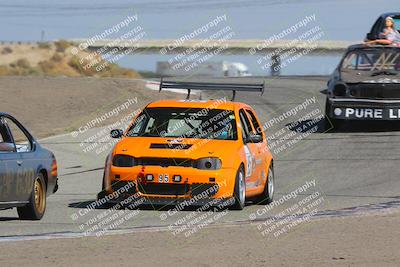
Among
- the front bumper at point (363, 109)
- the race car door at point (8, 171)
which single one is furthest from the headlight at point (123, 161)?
the front bumper at point (363, 109)

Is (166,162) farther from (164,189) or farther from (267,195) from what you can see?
(267,195)

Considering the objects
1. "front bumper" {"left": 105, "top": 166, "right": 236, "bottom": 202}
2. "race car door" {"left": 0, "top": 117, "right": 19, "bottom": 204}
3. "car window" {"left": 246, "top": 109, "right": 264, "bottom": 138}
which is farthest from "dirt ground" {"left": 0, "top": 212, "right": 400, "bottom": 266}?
"car window" {"left": 246, "top": 109, "right": 264, "bottom": 138}

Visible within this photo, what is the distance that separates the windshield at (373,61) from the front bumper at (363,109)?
76 centimetres

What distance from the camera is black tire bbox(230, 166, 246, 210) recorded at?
12828 millimetres

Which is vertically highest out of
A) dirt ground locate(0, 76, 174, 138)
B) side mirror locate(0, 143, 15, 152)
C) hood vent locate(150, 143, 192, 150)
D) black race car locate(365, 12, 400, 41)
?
side mirror locate(0, 143, 15, 152)

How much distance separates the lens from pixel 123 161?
42.2 feet

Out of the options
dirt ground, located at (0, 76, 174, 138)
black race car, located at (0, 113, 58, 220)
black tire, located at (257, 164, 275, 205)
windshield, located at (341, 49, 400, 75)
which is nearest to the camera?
black race car, located at (0, 113, 58, 220)

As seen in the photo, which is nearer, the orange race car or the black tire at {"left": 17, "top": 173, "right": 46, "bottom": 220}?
the black tire at {"left": 17, "top": 173, "right": 46, "bottom": 220}

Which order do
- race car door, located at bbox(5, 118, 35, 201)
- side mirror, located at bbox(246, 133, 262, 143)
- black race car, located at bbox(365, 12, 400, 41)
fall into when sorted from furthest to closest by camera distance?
black race car, located at bbox(365, 12, 400, 41) < side mirror, located at bbox(246, 133, 262, 143) < race car door, located at bbox(5, 118, 35, 201)

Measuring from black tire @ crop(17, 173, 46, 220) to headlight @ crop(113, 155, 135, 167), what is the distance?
1099 mm

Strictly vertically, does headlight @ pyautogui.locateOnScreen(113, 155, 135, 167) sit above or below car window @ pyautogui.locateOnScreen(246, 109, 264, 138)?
above

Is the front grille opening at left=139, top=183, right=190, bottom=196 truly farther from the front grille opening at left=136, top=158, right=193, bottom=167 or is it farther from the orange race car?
the front grille opening at left=136, top=158, right=193, bottom=167

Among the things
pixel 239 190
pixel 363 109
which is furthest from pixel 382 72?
pixel 239 190

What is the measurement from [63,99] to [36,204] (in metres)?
20.7
